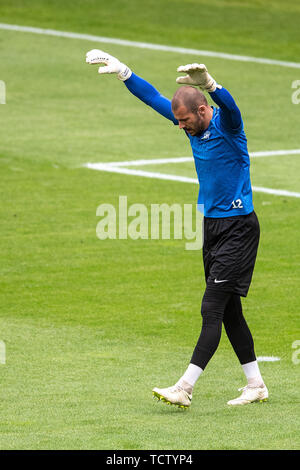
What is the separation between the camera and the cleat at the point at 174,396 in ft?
27.1

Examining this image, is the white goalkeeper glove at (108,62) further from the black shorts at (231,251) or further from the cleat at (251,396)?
the cleat at (251,396)

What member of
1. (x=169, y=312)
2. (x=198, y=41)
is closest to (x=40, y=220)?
(x=169, y=312)

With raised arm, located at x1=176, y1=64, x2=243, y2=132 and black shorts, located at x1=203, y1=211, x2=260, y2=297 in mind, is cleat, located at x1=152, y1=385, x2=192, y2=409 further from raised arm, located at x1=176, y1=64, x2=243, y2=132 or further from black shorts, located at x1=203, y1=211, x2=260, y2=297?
raised arm, located at x1=176, y1=64, x2=243, y2=132

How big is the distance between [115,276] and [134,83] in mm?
4618

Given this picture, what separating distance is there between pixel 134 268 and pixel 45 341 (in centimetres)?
341

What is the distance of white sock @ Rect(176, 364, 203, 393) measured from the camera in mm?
8422

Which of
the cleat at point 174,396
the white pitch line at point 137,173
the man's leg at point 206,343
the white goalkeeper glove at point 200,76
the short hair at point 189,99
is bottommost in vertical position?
the white pitch line at point 137,173

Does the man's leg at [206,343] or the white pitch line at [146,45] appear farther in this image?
the white pitch line at [146,45]

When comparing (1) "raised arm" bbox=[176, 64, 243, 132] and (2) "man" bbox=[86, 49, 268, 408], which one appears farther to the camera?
(2) "man" bbox=[86, 49, 268, 408]

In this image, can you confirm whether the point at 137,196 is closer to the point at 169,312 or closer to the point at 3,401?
the point at 169,312

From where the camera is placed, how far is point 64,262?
14.2m

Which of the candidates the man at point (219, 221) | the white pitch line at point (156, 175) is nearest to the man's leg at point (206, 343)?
the man at point (219, 221)

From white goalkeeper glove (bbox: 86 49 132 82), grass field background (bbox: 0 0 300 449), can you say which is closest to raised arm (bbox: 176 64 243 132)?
white goalkeeper glove (bbox: 86 49 132 82)

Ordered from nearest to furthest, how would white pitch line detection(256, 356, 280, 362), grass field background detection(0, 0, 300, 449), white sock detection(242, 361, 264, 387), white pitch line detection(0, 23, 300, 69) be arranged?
grass field background detection(0, 0, 300, 449)
white sock detection(242, 361, 264, 387)
white pitch line detection(256, 356, 280, 362)
white pitch line detection(0, 23, 300, 69)
